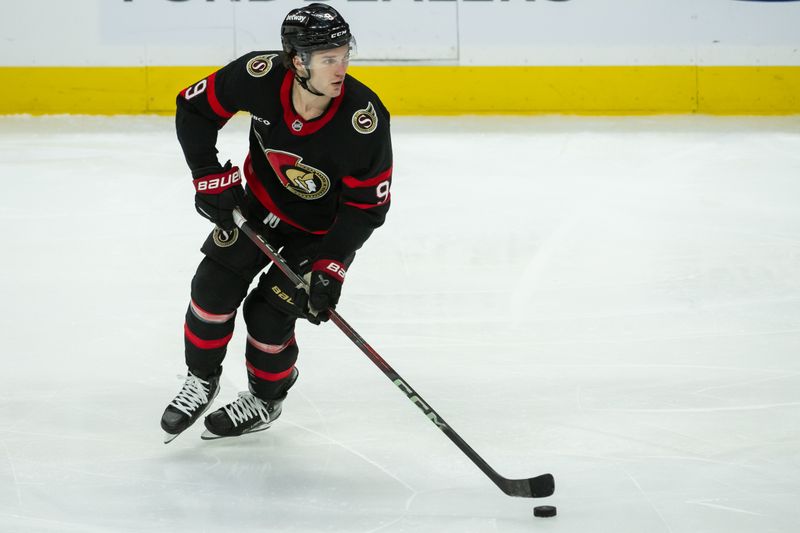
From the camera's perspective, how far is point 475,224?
4422mm

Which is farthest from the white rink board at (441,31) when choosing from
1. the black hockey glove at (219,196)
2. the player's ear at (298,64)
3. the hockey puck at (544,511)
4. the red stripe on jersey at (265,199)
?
the hockey puck at (544,511)

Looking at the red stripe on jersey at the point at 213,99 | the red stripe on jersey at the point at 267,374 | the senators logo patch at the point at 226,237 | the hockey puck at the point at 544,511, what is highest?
the red stripe on jersey at the point at 213,99

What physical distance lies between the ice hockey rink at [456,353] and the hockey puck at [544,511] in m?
0.03

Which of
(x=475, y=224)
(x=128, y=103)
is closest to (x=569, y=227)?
(x=475, y=224)

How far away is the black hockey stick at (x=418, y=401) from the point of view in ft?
7.30

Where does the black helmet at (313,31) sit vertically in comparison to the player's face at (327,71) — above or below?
above

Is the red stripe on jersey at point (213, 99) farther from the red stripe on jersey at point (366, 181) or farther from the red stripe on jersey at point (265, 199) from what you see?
the red stripe on jersey at point (366, 181)

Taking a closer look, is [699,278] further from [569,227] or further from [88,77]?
[88,77]

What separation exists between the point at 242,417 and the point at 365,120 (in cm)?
74

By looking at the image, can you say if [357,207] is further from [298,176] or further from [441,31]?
[441,31]

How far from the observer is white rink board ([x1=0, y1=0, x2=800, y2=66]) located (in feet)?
20.2

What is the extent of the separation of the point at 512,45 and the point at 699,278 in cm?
280

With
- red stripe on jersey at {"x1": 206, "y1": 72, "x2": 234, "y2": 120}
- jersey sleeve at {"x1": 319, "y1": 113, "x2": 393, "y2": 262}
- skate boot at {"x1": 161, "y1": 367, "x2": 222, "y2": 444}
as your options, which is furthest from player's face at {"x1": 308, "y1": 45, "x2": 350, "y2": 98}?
skate boot at {"x1": 161, "y1": 367, "x2": 222, "y2": 444}

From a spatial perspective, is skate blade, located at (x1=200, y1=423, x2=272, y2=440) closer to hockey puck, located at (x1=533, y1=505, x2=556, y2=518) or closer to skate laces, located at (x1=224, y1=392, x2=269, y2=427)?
skate laces, located at (x1=224, y1=392, x2=269, y2=427)
